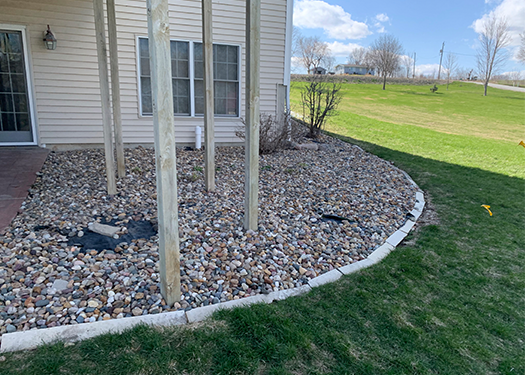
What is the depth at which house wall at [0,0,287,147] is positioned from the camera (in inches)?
247

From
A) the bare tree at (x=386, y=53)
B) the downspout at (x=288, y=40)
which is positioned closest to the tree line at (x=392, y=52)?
the bare tree at (x=386, y=53)

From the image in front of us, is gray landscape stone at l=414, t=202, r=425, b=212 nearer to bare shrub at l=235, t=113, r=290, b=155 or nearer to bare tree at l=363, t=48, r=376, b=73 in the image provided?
bare shrub at l=235, t=113, r=290, b=155

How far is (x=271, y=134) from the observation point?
7.35 metres

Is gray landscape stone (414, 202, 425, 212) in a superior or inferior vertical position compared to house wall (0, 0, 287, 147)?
inferior

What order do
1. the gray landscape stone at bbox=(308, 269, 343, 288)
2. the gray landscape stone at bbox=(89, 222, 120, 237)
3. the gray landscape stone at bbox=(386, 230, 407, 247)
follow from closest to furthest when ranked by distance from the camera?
the gray landscape stone at bbox=(308, 269, 343, 288) → the gray landscape stone at bbox=(89, 222, 120, 237) → the gray landscape stone at bbox=(386, 230, 407, 247)

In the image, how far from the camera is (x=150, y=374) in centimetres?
181

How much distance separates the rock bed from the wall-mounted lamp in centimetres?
198

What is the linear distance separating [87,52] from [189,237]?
16.6ft

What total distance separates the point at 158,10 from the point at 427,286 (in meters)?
2.82

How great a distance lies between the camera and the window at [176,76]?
6953 mm

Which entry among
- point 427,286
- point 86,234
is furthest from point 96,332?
point 427,286

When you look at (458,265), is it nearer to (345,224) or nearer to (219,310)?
(345,224)

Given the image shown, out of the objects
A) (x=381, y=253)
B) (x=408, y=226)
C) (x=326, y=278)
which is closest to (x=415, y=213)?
(x=408, y=226)

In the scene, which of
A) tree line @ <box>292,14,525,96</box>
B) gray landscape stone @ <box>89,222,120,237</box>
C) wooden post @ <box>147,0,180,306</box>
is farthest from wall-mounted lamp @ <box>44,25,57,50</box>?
tree line @ <box>292,14,525,96</box>
